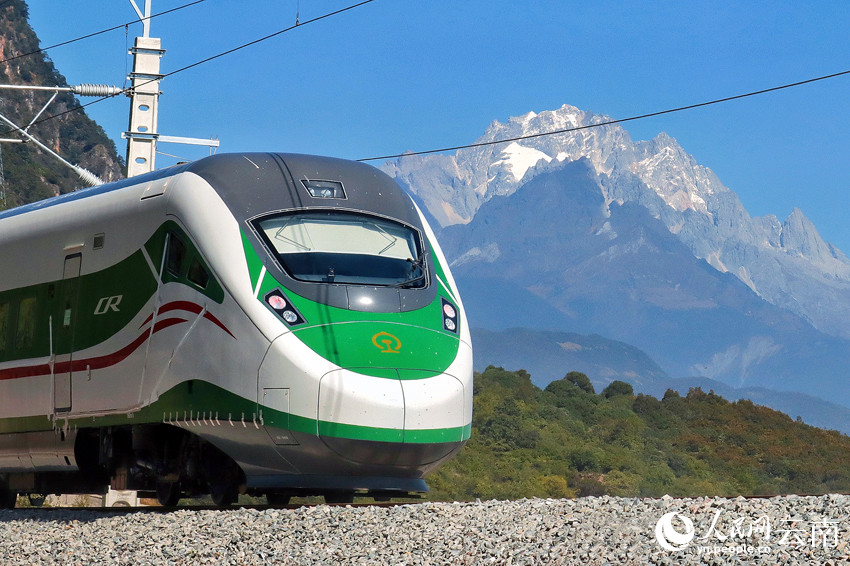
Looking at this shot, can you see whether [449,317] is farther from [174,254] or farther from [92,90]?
[92,90]

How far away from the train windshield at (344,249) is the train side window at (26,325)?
4106mm

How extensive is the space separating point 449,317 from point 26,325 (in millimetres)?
5608

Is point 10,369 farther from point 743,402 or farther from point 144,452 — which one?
point 743,402

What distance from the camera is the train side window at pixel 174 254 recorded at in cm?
1132

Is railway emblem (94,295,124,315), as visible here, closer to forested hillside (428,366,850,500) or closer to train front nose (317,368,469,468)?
train front nose (317,368,469,468)

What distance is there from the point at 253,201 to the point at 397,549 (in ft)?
14.5

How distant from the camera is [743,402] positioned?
4747 centimetres

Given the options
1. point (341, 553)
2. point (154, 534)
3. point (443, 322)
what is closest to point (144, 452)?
point (154, 534)

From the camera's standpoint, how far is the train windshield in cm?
1084

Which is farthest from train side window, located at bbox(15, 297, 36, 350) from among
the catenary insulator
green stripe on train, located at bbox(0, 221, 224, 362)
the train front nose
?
the catenary insulator

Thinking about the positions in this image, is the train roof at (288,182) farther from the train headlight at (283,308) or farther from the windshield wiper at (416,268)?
the train headlight at (283,308)

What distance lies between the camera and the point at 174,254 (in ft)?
37.5

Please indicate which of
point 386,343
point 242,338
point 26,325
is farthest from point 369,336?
point 26,325

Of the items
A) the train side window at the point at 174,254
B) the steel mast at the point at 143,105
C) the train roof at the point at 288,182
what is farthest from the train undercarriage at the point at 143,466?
the steel mast at the point at 143,105
